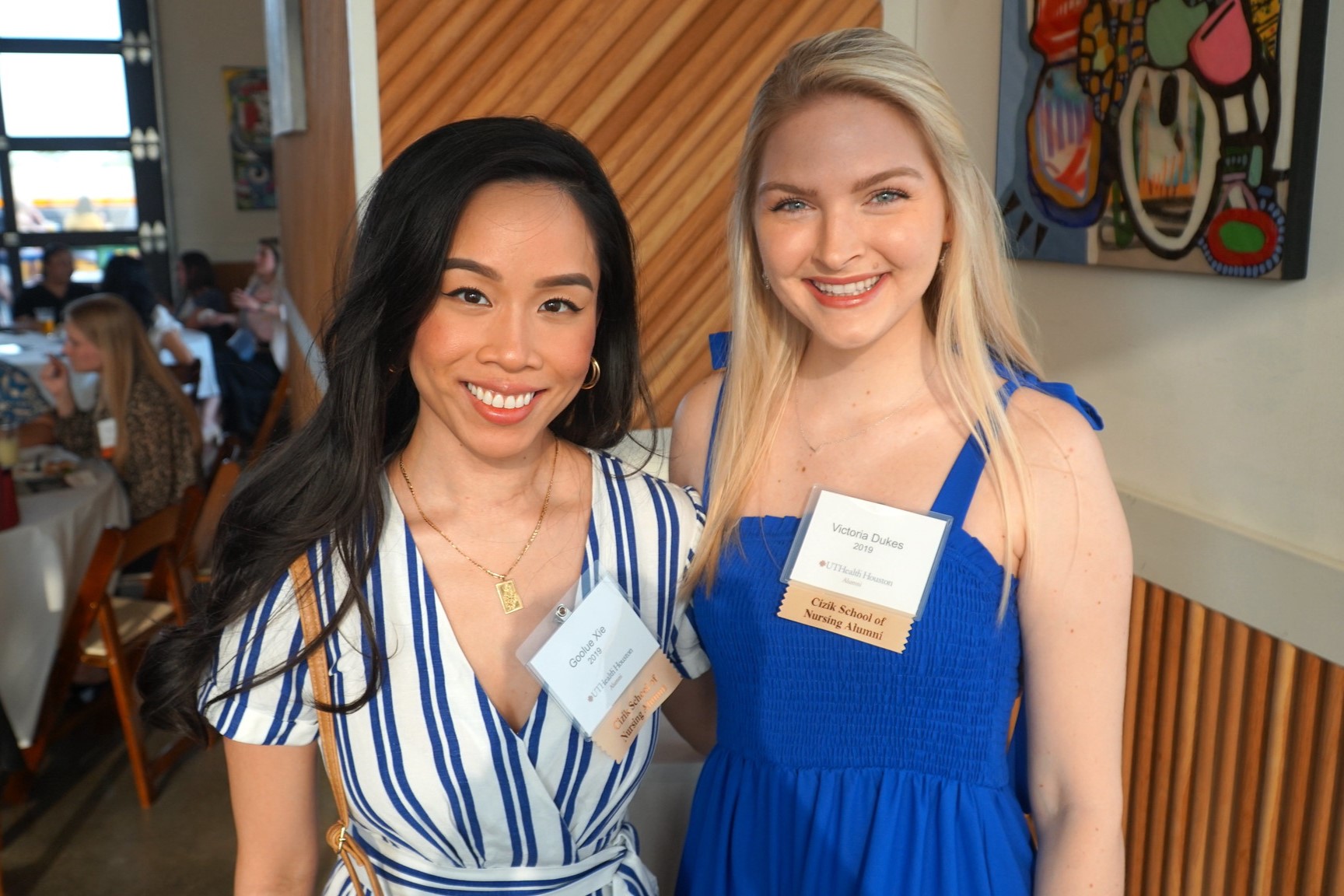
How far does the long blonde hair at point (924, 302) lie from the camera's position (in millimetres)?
1459

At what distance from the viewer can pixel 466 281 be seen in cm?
138

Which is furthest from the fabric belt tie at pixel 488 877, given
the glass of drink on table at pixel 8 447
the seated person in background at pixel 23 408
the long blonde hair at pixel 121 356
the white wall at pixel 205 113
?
the white wall at pixel 205 113

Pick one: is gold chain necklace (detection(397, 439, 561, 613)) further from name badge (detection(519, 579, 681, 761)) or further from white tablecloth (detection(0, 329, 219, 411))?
white tablecloth (detection(0, 329, 219, 411))

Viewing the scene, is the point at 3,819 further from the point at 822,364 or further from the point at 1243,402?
the point at 1243,402

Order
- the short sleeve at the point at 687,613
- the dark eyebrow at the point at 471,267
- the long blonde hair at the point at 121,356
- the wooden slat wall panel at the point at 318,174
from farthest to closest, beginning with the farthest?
the long blonde hair at the point at 121,356 → the wooden slat wall panel at the point at 318,174 → the short sleeve at the point at 687,613 → the dark eyebrow at the point at 471,267

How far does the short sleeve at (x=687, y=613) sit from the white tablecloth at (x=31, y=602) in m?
3.20

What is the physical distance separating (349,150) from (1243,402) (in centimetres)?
254

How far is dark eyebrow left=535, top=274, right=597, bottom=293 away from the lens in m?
1.41

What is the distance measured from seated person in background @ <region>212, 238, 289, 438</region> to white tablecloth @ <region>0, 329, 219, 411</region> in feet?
0.39

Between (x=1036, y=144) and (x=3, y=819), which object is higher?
(x=1036, y=144)

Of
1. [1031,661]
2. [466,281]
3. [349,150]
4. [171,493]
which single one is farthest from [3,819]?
Answer: [1031,661]

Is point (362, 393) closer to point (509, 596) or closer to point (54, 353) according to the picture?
point (509, 596)

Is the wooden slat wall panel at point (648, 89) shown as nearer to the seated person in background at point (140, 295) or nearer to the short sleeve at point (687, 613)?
the short sleeve at point (687, 613)

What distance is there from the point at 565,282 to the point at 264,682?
0.62 meters
